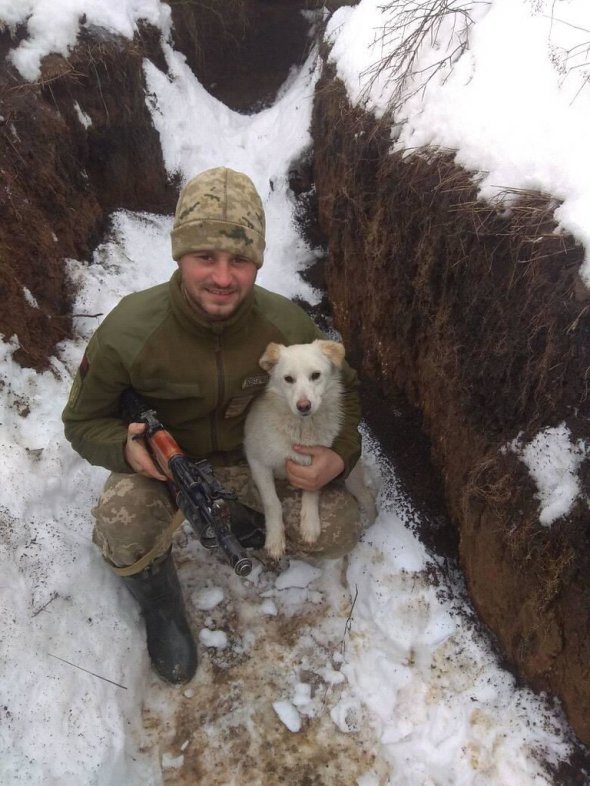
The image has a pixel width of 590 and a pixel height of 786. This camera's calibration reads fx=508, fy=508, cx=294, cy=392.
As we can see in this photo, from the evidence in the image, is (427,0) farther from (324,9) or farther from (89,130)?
(324,9)

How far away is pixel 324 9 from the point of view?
22.4 feet

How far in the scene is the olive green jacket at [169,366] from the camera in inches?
101

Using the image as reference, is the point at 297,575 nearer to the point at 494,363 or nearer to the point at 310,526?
the point at 310,526

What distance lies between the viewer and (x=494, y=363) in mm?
2521

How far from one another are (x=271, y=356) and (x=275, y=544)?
117cm

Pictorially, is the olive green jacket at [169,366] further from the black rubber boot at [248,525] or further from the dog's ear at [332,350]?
the black rubber boot at [248,525]

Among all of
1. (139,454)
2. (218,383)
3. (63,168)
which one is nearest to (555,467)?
(218,383)

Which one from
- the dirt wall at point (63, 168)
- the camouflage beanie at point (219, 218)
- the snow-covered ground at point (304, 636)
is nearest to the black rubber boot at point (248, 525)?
the snow-covered ground at point (304, 636)

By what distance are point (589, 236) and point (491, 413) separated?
3.08ft

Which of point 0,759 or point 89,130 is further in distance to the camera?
point 89,130

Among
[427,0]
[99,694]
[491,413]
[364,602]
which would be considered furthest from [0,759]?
[427,0]

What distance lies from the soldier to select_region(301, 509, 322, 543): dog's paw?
205 millimetres

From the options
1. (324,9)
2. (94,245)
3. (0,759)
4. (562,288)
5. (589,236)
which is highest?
(324,9)

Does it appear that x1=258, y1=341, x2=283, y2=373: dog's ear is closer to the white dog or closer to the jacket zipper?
the white dog
